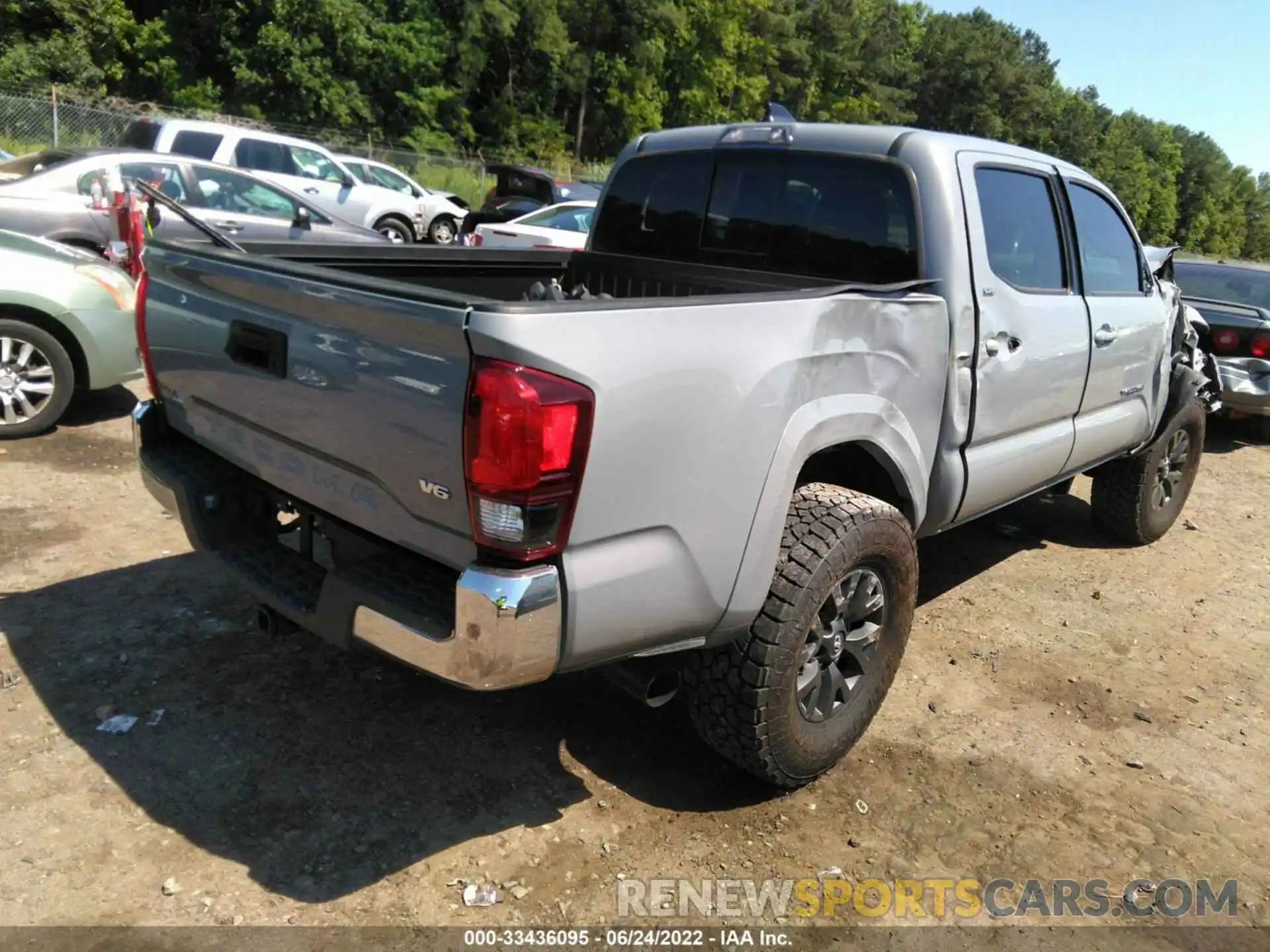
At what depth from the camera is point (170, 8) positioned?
1444 inches

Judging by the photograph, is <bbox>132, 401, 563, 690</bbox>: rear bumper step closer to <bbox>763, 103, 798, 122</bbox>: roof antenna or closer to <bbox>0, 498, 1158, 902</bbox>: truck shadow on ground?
<bbox>0, 498, 1158, 902</bbox>: truck shadow on ground

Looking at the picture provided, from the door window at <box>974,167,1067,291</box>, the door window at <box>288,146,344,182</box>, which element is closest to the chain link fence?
the door window at <box>288,146,344,182</box>

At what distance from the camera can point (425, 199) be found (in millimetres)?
18422

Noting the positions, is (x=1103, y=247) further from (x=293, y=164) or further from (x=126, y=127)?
(x=126, y=127)

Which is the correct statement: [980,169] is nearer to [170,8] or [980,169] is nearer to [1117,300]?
[1117,300]

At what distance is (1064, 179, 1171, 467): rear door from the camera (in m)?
4.38

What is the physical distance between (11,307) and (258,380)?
415 cm

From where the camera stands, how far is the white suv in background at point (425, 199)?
59.8ft

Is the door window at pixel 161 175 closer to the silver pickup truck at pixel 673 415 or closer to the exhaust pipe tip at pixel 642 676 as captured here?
the silver pickup truck at pixel 673 415

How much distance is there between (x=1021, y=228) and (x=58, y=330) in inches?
217

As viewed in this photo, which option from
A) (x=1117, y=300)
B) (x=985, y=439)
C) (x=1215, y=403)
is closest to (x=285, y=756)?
(x=985, y=439)

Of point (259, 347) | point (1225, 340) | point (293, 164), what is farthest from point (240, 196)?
point (1225, 340)

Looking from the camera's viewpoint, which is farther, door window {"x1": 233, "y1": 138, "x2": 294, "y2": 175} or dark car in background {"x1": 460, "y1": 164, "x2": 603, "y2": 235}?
dark car in background {"x1": 460, "y1": 164, "x2": 603, "y2": 235}

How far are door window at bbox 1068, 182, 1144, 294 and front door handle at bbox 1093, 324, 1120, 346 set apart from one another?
0.17m
